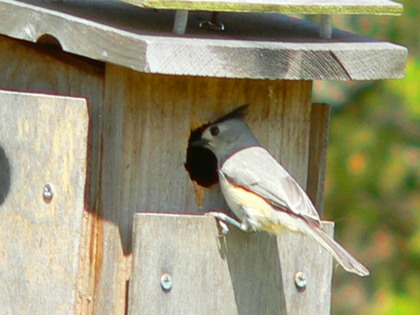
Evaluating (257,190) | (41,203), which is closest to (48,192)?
(41,203)

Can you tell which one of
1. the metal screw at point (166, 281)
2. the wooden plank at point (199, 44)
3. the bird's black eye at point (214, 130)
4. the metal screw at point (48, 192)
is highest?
the wooden plank at point (199, 44)

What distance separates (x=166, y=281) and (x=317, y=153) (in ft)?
2.87

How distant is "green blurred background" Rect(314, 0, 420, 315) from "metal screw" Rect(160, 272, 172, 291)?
330 centimetres

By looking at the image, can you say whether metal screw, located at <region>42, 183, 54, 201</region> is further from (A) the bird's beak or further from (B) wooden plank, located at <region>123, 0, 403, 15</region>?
(B) wooden plank, located at <region>123, 0, 403, 15</region>

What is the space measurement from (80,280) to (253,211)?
2.03 ft

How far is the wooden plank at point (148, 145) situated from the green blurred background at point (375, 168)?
3.01 metres

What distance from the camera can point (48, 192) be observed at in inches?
153

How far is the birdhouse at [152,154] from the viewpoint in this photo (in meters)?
3.80

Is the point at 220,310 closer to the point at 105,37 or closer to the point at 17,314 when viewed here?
the point at 17,314

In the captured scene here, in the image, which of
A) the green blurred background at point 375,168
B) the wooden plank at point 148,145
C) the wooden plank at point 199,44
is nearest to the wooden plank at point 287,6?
the wooden plank at point 199,44

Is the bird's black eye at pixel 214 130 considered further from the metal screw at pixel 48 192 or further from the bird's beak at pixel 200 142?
the metal screw at pixel 48 192

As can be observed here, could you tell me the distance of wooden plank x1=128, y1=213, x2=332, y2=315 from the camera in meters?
3.83

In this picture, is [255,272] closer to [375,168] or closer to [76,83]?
[76,83]

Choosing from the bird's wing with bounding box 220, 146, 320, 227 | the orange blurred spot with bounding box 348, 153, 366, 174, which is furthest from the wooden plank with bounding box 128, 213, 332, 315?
the orange blurred spot with bounding box 348, 153, 366, 174
